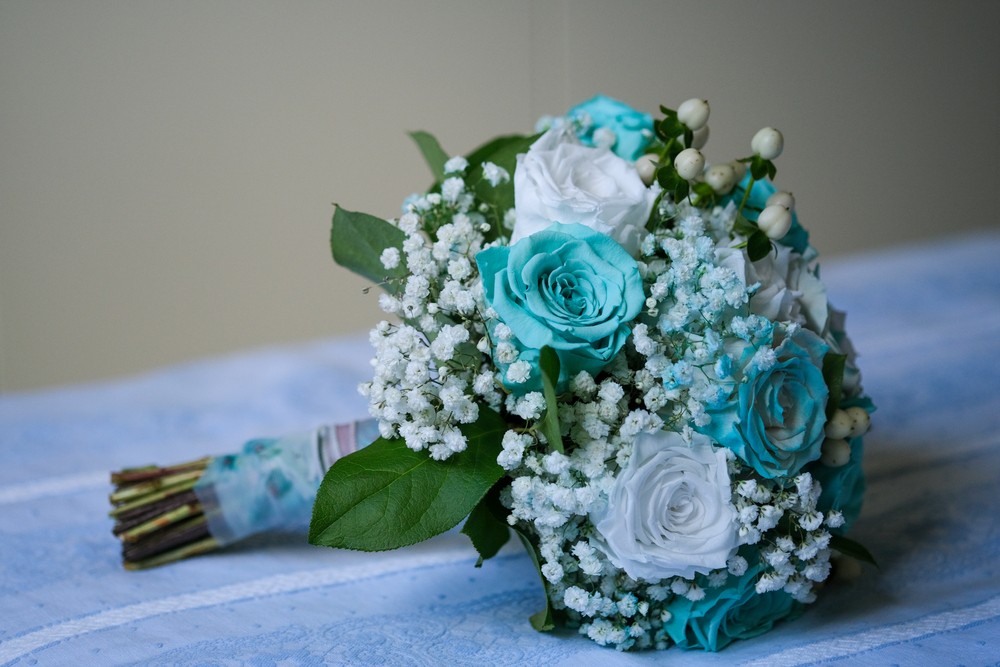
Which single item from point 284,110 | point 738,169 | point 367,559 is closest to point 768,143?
point 738,169

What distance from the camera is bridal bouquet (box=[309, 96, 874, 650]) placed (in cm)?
61

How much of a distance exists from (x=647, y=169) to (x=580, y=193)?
0.10 m

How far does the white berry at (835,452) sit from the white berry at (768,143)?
0.81ft

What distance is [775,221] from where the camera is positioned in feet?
2.19

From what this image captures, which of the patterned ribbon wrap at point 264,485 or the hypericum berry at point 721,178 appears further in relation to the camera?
the patterned ribbon wrap at point 264,485

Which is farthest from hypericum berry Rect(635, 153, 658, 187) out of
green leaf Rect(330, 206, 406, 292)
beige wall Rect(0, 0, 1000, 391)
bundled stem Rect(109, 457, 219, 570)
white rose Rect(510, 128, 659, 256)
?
beige wall Rect(0, 0, 1000, 391)

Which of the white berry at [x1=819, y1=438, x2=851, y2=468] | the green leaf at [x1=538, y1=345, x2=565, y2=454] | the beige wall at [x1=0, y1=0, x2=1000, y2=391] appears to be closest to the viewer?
the green leaf at [x1=538, y1=345, x2=565, y2=454]

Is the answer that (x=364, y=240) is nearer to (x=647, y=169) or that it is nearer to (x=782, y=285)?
(x=647, y=169)

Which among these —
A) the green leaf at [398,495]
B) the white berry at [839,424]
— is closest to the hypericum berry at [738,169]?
the white berry at [839,424]

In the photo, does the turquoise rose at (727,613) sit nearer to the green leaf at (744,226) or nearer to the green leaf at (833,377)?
the green leaf at (833,377)

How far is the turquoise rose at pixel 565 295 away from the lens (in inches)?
23.5

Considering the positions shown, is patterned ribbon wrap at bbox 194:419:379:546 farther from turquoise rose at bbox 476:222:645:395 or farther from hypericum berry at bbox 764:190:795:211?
hypericum berry at bbox 764:190:795:211

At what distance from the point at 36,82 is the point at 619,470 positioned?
211 centimetres

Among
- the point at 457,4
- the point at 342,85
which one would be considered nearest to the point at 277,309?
the point at 342,85
